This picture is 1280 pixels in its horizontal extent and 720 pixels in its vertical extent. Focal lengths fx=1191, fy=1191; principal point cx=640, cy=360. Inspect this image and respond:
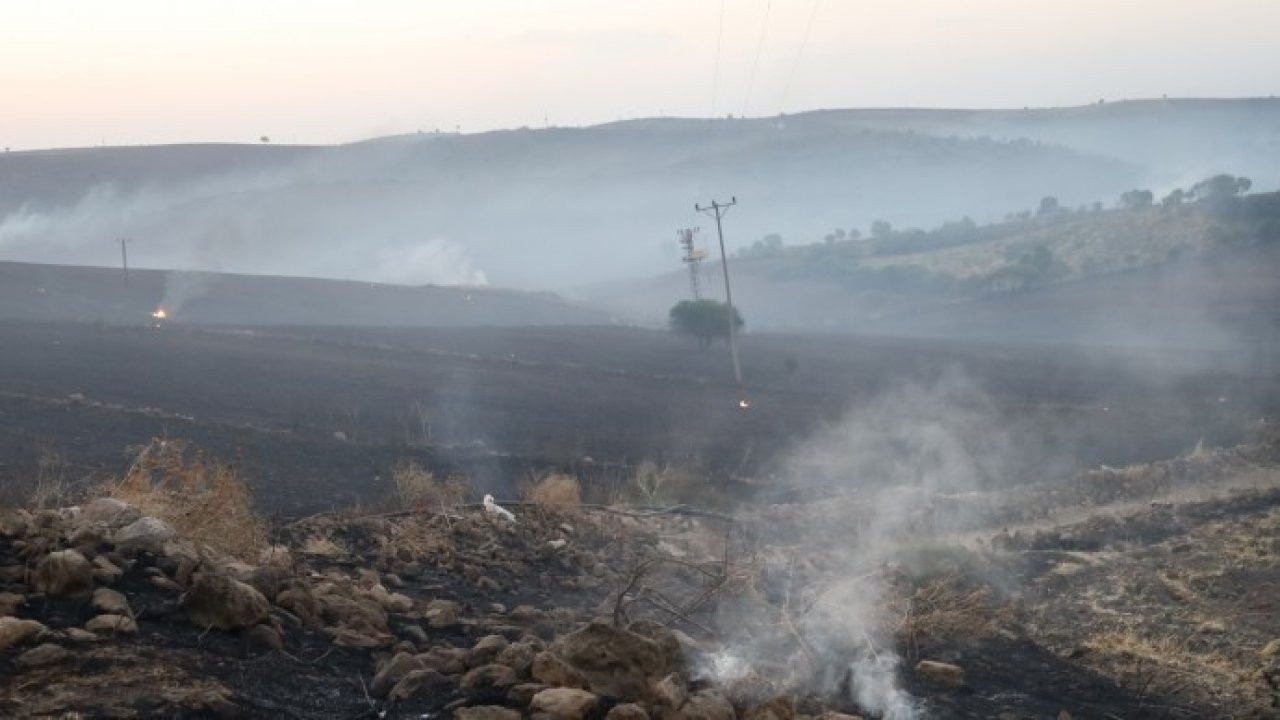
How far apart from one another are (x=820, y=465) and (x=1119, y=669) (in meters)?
18.9

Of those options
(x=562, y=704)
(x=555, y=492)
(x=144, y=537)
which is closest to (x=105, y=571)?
(x=144, y=537)

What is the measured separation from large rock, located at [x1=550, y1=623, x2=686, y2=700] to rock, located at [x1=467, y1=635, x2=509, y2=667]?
26.0 inches

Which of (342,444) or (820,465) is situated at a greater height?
(342,444)

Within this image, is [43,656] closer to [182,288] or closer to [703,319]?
[703,319]

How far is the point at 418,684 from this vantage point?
8586mm

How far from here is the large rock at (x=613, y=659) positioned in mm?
8406

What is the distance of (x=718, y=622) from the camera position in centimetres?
1277

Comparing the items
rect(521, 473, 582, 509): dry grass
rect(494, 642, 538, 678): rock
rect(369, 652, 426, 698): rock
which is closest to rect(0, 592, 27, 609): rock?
rect(369, 652, 426, 698): rock

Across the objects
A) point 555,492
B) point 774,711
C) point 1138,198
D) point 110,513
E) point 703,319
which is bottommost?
point 555,492

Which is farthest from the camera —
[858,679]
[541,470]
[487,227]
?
[487,227]

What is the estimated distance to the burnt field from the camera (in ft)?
95.0

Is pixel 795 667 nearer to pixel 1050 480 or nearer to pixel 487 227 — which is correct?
pixel 1050 480

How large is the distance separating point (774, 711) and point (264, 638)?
383 centimetres

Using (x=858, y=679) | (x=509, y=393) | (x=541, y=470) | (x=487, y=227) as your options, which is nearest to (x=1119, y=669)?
(x=858, y=679)
